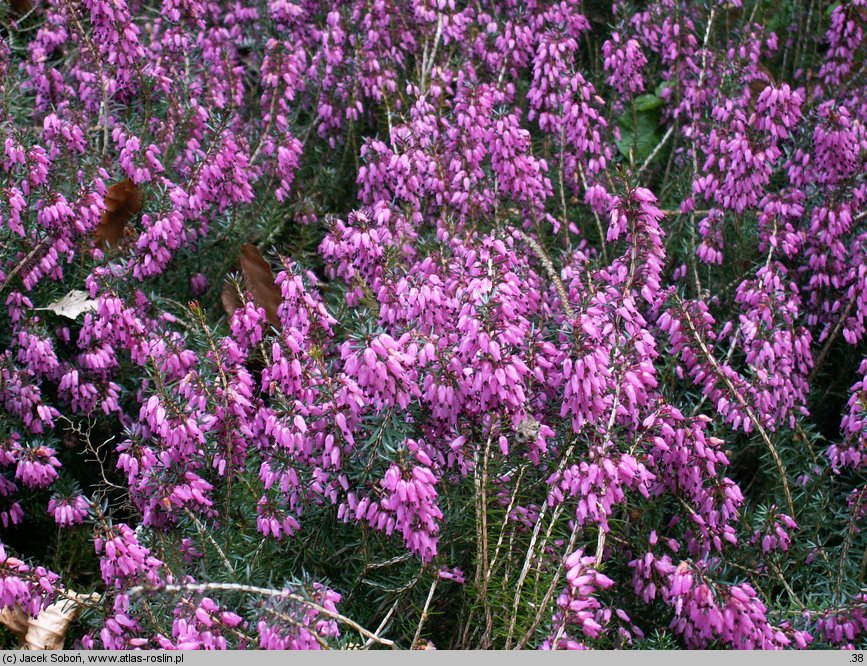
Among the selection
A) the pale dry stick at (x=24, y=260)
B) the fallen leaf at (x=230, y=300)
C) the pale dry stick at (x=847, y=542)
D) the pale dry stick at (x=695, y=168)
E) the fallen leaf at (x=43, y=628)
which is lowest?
the fallen leaf at (x=43, y=628)

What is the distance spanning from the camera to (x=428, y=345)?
3.21m

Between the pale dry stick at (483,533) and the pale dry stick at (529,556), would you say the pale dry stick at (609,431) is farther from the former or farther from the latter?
the pale dry stick at (483,533)

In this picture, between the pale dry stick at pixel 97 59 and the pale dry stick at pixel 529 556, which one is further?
the pale dry stick at pixel 97 59

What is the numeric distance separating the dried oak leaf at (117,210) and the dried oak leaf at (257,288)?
0.57 meters

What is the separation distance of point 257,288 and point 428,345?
1.98 meters

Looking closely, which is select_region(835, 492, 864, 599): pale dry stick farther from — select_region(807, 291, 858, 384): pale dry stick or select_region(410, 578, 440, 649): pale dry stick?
select_region(410, 578, 440, 649): pale dry stick

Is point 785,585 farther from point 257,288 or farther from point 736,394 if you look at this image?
point 257,288

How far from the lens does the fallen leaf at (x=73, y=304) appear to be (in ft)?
15.2

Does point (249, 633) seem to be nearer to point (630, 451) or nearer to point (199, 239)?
point (630, 451)

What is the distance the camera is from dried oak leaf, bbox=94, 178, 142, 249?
4.98 meters

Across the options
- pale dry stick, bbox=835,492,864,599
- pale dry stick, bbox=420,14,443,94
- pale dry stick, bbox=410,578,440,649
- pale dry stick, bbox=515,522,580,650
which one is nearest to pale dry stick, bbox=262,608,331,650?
pale dry stick, bbox=410,578,440,649

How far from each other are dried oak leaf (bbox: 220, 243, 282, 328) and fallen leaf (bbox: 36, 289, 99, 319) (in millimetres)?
616

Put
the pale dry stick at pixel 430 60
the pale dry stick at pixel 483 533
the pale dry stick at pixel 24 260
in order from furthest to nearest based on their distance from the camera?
the pale dry stick at pixel 430 60 → the pale dry stick at pixel 24 260 → the pale dry stick at pixel 483 533

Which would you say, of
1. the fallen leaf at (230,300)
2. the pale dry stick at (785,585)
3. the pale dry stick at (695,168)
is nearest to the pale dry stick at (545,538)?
the pale dry stick at (785,585)
